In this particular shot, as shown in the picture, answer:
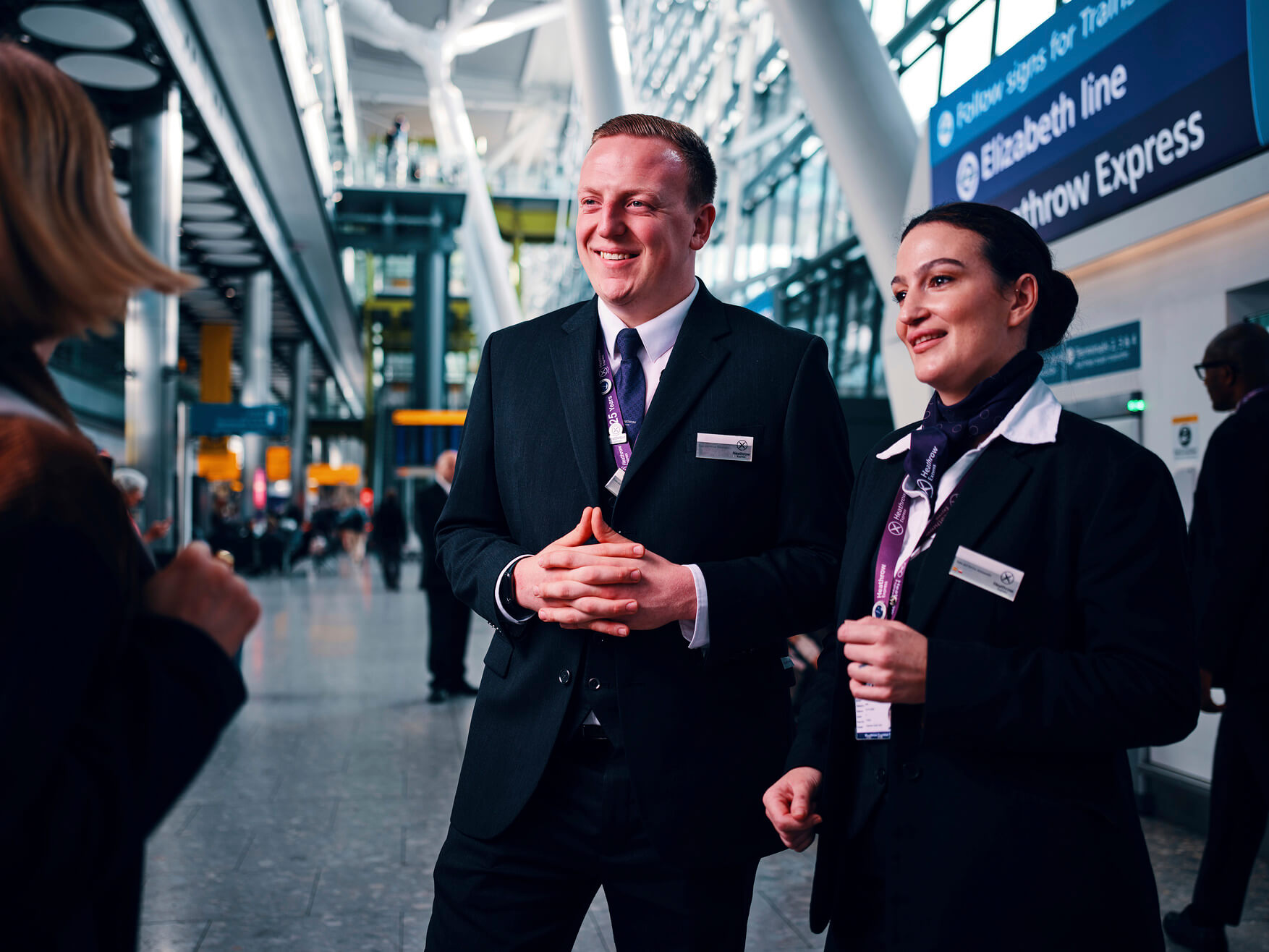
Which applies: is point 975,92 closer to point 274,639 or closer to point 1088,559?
point 1088,559

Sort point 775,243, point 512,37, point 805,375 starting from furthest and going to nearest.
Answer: point 512,37
point 775,243
point 805,375

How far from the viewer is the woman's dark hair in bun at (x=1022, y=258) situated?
69.3 inches

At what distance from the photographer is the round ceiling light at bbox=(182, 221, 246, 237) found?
22.3m

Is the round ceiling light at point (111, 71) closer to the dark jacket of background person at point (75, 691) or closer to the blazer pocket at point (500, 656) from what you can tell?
the blazer pocket at point (500, 656)

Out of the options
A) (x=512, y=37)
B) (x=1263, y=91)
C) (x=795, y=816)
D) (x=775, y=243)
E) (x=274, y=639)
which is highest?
(x=512, y=37)

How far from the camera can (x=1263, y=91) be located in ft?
12.3

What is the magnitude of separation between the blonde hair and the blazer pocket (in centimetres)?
97

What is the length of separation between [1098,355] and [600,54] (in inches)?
335

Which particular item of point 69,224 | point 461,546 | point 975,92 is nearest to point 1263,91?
point 975,92

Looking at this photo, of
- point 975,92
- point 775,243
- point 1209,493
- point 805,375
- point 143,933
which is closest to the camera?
point 805,375

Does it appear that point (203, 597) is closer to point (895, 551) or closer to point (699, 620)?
point (699, 620)

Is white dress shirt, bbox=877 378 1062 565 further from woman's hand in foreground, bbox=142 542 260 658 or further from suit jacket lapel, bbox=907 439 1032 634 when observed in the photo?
woman's hand in foreground, bbox=142 542 260 658

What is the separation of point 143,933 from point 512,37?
4858cm

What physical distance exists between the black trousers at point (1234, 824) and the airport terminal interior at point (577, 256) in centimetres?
26
